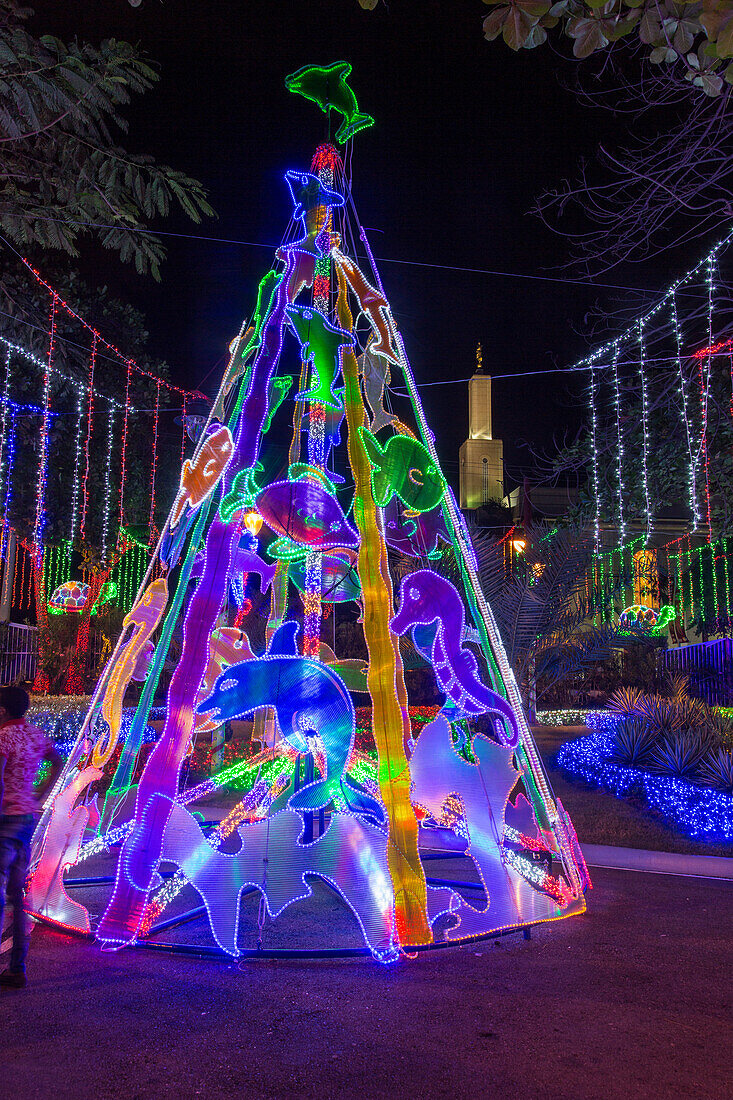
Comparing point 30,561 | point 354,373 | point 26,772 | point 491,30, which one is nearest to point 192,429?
point 354,373

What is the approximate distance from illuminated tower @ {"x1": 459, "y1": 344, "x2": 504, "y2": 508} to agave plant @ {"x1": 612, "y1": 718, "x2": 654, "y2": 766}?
54358mm

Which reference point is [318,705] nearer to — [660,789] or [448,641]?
[448,641]

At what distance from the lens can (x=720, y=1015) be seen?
373cm

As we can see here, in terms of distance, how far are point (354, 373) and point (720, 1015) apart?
4.36 meters

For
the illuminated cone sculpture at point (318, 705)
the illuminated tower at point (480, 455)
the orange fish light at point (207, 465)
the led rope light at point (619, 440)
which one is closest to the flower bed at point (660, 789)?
the illuminated cone sculpture at point (318, 705)

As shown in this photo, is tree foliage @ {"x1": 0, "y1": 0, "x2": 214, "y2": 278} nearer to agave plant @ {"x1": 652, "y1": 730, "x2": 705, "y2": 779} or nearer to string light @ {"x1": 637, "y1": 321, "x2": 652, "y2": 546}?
string light @ {"x1": 637, "y1": 321, "x2": 652, "y2": 546}

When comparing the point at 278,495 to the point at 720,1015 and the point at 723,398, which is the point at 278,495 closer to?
the point at 720,1015

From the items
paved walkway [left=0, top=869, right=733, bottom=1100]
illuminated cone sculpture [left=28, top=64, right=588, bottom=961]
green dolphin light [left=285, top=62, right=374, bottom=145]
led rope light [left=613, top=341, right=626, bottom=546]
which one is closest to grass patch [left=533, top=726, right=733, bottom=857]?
illuminated cone sculpture [left=28, top=64, right=588, bottom=961]

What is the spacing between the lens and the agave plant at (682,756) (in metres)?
9.16

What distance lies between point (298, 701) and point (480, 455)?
6260 cm

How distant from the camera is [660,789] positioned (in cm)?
867

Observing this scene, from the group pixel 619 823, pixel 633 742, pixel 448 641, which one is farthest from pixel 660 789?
pixel 448 641

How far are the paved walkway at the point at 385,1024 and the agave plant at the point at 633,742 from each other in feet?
17.2

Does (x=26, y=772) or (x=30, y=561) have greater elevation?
(x=30, y=561)
